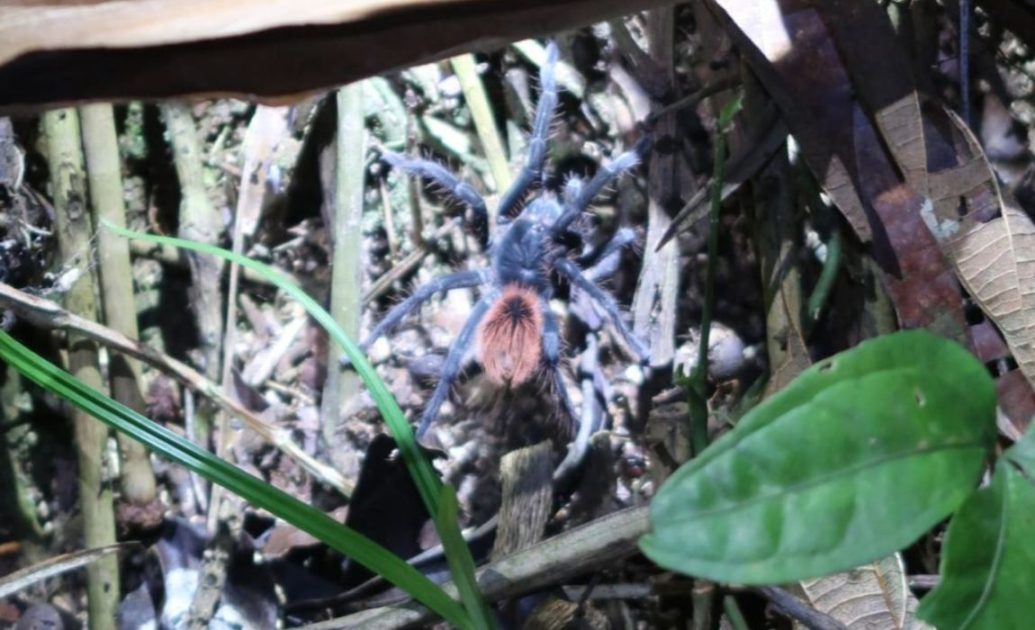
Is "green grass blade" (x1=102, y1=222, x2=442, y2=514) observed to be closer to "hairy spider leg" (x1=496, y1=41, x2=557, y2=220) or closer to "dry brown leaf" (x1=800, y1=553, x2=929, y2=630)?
"dry brown leaf" (x1=800, y1=553, x2=929, y2=630)

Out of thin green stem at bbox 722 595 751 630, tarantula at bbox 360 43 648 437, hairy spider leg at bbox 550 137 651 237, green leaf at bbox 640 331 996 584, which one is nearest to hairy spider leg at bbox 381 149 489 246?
tarantula at bbox 360 43 648 437

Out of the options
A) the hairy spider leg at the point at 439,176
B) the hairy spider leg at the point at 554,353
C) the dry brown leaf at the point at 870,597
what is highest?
the hairy spider leg at the point at 439,176

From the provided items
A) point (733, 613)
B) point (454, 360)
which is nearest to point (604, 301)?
point (454, 360)

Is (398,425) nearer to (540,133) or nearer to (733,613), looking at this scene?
(733,613)

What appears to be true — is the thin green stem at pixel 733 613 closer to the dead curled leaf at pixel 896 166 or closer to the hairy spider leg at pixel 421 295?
the dead curled leaf at pixel 896 166

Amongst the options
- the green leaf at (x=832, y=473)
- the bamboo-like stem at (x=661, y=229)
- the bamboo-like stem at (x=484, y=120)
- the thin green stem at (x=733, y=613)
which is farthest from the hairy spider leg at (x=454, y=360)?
the green leaf at (x=832, y=473)
